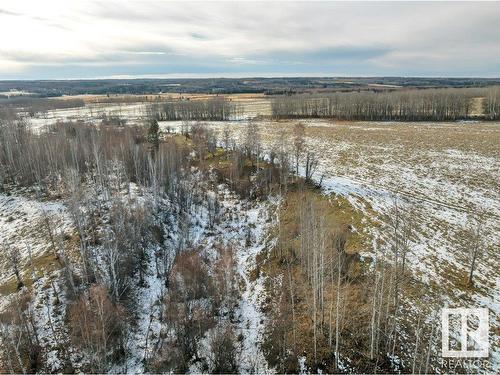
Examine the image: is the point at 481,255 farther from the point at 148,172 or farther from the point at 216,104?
the point at 216,104

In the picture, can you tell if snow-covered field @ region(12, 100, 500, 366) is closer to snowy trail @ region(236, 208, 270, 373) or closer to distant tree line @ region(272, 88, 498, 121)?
snowy trail @ region(236, 208, 270, 373)

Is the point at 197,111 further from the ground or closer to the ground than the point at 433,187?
further from the ground

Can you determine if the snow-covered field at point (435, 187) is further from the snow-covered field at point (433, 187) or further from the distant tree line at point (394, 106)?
the distant tree line at point (394, 106)

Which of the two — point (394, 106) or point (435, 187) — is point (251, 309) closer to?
point (435, 187)

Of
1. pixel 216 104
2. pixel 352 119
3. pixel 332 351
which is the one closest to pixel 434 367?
pixel 332 351

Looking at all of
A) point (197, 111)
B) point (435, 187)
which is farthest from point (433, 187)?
point (197, 111)

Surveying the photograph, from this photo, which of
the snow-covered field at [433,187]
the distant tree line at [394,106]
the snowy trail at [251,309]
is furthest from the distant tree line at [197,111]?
the snowy trail at [251,309]

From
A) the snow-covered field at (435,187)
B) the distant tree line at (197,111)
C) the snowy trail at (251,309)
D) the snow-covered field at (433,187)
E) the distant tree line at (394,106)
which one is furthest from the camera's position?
the distant tree line at (197,111)

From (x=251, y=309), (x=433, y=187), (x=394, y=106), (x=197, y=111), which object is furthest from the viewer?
(x=197, y=111)

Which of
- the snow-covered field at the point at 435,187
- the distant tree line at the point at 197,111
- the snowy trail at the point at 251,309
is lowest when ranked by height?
the snowy trail at the point at 251,309
